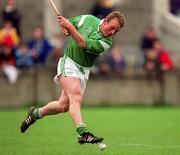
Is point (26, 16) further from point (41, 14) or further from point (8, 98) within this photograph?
point (8, 98)

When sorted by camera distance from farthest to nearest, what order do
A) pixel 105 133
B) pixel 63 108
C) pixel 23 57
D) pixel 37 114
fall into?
1. pixel 23 57
2. pixel 105 133
3. pixel 37 114
4. pixel 63 108

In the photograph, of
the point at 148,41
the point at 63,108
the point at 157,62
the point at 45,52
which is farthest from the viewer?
the point at 148,41

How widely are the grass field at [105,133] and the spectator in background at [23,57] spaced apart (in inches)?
81.9

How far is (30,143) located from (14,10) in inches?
497

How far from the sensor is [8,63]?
25.3 meters

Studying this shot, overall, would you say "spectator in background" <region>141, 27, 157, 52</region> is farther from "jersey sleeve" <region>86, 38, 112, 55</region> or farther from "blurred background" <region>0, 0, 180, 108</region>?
"jersey sleeve" <region>86, 38, 112, 55</region>

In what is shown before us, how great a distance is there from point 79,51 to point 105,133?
3968 mm

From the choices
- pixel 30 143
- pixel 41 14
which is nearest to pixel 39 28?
pixel 41 14

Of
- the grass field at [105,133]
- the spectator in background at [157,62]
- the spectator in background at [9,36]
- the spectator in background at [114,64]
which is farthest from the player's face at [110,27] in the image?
the spectator in background at [157,62]

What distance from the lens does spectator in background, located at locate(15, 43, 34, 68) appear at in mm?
25266

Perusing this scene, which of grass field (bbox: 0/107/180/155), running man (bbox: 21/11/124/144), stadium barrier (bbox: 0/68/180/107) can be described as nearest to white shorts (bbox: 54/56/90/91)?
running man (bbox: 21/11/124/144)

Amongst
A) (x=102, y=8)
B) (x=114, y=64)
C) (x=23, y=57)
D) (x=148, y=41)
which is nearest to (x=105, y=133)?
(x=23, y=57)

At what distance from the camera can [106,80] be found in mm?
26578

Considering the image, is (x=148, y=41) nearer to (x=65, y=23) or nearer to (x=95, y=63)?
(x=95, y=63)
